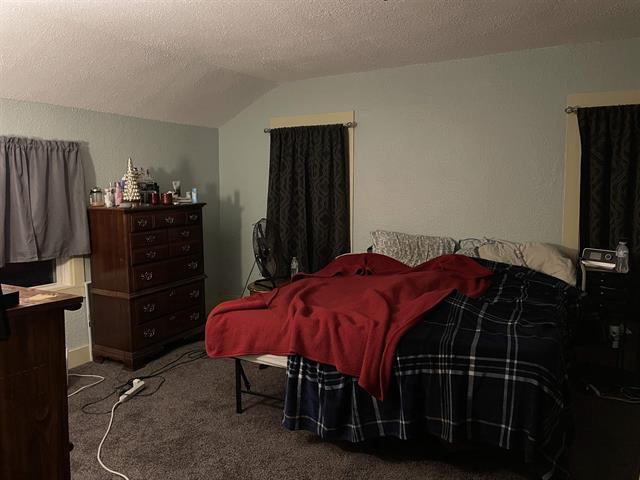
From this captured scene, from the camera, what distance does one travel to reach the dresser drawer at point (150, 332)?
3498 millimetres

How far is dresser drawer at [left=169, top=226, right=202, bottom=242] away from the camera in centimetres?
377

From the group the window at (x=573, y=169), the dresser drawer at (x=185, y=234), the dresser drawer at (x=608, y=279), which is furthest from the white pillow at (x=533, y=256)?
the dresser drawer at (x=185, y=234)

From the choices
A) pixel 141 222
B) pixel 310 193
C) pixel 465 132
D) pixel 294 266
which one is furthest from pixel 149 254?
pixel 465 132

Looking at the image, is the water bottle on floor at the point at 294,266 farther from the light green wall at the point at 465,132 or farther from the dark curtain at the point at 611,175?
the dark curtain at the point at 611,175

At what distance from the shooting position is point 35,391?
148 centimetres

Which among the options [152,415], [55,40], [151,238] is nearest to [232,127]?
[151,238]

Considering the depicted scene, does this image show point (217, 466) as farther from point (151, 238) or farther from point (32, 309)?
point (151, 238)

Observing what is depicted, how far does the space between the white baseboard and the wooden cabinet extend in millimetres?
2183

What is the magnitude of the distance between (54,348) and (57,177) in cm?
217

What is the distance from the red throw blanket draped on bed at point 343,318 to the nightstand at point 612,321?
2.31ft

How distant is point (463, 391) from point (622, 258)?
1740 mm

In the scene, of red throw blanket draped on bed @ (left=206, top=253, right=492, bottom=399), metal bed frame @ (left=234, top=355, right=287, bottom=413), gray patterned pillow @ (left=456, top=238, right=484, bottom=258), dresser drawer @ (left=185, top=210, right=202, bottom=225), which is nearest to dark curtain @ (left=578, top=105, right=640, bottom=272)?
gray patterned pillow @ (left=456, top=238, right=484, bottom=258)

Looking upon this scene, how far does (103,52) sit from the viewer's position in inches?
122

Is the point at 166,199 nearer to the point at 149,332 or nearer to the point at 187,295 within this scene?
the point at 187,295
